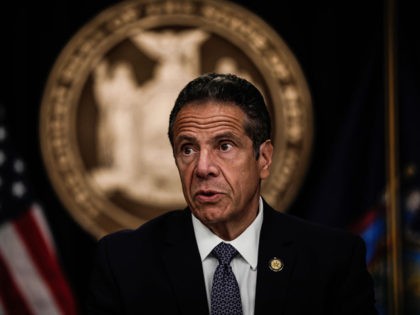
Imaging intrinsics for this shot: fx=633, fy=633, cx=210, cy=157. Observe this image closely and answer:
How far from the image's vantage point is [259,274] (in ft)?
5.36

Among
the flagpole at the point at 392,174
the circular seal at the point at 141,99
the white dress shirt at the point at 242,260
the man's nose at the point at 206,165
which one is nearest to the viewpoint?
the man's nose at the point at 206,165

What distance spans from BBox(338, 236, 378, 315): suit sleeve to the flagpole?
2055 millimetres

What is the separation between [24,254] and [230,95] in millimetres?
2523

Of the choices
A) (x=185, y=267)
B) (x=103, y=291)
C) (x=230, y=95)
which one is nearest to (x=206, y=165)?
(x=230, y=95)

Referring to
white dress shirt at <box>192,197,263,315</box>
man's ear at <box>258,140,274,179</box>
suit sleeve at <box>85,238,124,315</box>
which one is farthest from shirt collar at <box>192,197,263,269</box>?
suit sleeve at <box>85,238,124,315</box>

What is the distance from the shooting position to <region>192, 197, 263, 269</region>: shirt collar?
5.49ft

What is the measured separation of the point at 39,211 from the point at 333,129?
1.82 metres

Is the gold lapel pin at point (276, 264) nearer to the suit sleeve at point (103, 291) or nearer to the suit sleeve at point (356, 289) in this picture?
the suit sleeve at point (356, 289)

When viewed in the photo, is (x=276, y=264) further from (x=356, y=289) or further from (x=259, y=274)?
(x=356, y=289)

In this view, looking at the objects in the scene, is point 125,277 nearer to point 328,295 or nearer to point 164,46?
point 328,295

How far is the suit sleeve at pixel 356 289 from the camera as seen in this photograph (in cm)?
164

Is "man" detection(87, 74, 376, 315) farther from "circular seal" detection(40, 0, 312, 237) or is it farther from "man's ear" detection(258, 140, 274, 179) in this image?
"circular seal" detection(40, 0, 312, 237)

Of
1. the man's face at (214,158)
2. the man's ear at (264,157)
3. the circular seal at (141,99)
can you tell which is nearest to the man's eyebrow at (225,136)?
the man's face at (214,158)

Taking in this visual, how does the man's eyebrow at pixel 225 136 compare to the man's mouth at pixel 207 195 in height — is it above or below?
above
